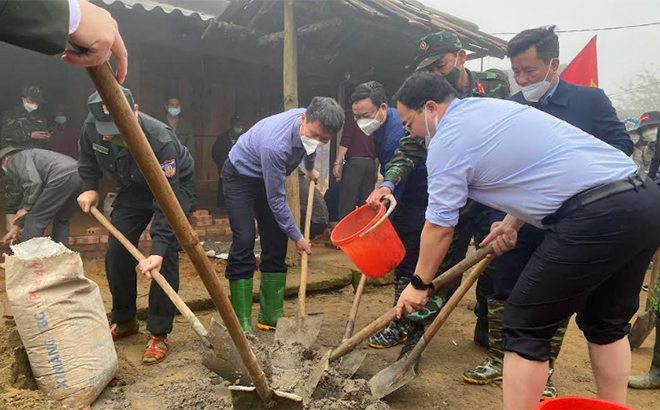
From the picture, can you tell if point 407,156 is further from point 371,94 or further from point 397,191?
point 371,94

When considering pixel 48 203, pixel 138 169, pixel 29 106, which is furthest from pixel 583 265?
pixel 29 106

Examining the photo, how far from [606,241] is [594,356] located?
64 cm

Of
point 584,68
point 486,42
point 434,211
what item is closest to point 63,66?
point 486,42

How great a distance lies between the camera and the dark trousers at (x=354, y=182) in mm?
6551

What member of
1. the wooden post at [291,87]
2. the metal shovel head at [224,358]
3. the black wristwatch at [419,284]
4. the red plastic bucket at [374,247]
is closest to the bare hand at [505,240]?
the black wristwatch at [419,284]

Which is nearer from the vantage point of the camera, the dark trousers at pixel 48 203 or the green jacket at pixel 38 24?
the green jacket at pixel 38 24

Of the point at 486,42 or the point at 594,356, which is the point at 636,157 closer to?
the point at 486,42

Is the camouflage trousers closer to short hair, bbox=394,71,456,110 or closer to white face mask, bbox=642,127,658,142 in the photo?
short hair, bbox=394,71,456,110

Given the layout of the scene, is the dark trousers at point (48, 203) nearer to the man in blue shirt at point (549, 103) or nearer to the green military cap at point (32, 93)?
the green military cap at point (32, 93)

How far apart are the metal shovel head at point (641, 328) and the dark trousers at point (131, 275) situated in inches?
129

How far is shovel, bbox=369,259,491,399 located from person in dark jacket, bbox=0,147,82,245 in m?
3.51

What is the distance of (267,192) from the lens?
3.27 meters

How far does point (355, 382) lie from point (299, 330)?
0.76 metres

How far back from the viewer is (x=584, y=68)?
7.28 metres
